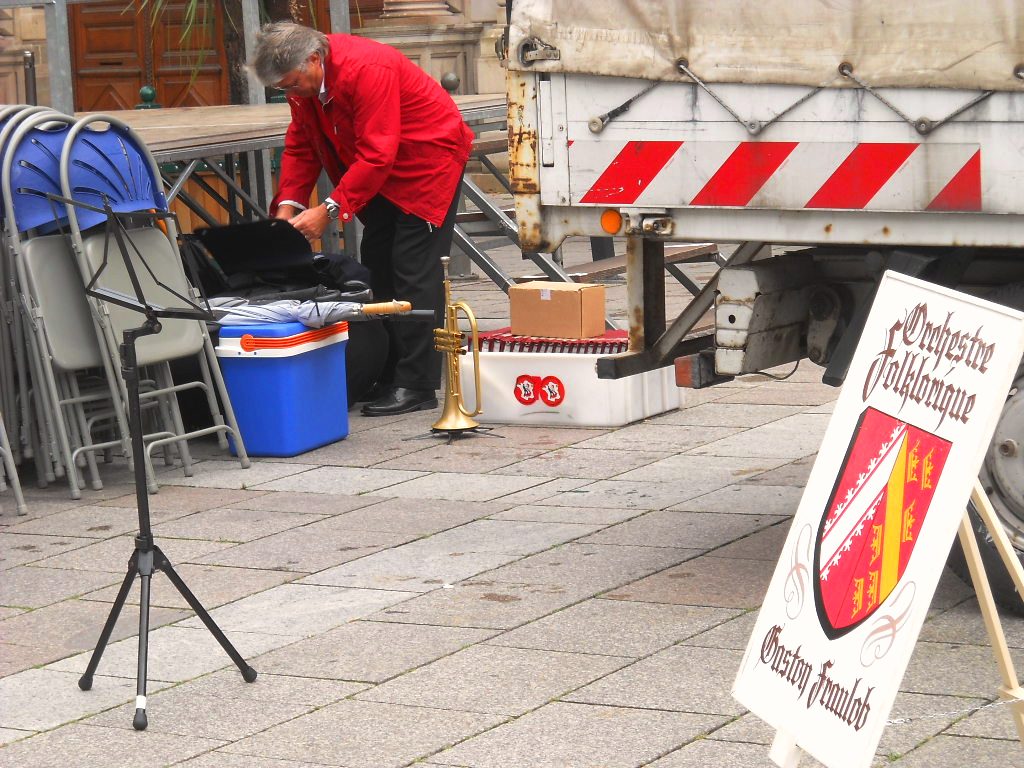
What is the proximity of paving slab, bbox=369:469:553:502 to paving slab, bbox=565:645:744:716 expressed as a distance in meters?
2.08

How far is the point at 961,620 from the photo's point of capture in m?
4.81

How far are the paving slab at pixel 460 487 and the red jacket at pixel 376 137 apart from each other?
1497mm

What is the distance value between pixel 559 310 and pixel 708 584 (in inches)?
107

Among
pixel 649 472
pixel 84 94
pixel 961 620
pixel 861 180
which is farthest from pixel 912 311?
pixel 84 94

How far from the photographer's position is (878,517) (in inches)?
135

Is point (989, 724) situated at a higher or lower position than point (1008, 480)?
lower

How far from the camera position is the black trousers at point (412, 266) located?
8.23 meters

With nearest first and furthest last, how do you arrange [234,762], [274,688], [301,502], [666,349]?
[234,762], [274,688], [666,349], [301,502]

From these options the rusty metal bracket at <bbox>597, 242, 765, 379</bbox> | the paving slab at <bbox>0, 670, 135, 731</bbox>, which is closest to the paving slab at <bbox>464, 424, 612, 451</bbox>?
the rusty metal bracket at <bbox>597, 242, 765, 379</bbox>

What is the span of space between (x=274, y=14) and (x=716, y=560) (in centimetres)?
692

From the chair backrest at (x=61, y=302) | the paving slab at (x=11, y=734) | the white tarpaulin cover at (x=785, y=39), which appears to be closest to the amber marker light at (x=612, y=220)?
the white tarpaulin cover at (x=785, y=39)

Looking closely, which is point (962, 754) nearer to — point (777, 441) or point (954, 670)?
point (954, 670)

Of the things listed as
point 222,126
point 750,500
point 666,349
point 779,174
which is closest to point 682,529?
point 750,500

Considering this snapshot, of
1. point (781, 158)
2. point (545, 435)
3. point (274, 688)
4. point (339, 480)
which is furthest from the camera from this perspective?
point (545, 435)
